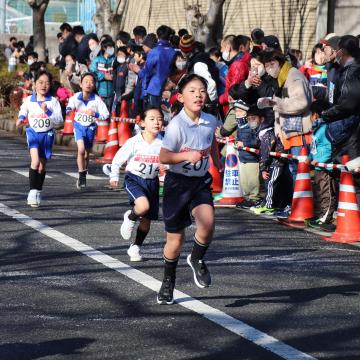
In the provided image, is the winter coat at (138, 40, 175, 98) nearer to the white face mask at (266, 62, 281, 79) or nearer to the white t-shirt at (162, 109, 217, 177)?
the white face mask at (266, 62, 281, 79)

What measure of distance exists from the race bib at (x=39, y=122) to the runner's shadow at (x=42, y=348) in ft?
24.5

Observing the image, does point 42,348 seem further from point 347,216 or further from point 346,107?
point 346,107

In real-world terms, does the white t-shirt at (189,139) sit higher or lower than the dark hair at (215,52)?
lower

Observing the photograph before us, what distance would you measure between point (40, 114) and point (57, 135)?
30.0 feet

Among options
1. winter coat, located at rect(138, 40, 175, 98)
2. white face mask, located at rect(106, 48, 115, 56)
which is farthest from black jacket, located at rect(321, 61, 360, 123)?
white face mask, located at rect(106, 48, 115, 56)

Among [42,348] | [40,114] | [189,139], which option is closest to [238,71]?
[40,114]

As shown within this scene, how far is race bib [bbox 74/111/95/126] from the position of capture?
Result: 16078 millimetres

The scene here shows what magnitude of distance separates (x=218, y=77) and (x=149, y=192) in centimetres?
651

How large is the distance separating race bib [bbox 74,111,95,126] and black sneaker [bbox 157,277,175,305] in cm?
797

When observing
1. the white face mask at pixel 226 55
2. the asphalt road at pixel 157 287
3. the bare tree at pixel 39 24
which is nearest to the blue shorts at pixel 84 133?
the white face mask at pixel 226 55

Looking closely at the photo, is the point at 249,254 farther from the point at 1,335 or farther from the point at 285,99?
the point at 1,335

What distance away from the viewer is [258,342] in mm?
7156

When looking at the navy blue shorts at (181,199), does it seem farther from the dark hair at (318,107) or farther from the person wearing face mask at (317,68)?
the person wearing face mask at (317,68)

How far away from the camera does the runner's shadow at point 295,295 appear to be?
8.54 metres
